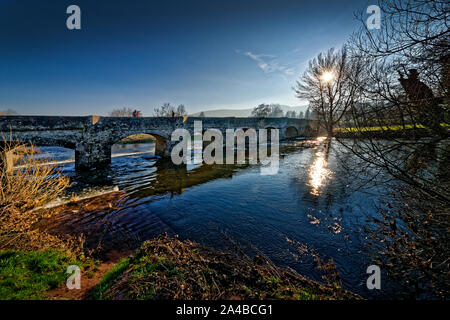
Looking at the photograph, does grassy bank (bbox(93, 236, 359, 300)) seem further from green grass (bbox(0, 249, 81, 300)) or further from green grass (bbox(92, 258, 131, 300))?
green grass (bbox(0, 249, 81, 300))

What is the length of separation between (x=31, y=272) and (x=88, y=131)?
12.7m

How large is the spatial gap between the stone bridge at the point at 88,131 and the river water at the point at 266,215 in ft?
8.40

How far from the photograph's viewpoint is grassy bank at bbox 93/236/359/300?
2666 mm

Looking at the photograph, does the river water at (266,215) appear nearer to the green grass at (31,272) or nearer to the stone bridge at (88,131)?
the green grass at (31,272)

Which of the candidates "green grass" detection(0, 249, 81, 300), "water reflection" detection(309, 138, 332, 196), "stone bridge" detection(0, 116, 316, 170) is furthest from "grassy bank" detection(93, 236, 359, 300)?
"stone bridge" detection(0, 116, 316, 170)

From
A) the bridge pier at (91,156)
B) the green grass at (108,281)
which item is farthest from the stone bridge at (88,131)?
the green grass at (108,281)

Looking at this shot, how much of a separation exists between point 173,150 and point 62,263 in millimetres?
15295

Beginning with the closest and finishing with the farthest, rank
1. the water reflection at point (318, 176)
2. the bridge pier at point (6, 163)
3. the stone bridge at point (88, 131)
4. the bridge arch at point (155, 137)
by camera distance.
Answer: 1. the bridge pier at point (6, 163)
2. the water reflection at point (318, 176)
3. the stone bridge at point (88, 131)
4. the bridge arch at point (155, 137)

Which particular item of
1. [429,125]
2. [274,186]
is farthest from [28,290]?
[274,186]

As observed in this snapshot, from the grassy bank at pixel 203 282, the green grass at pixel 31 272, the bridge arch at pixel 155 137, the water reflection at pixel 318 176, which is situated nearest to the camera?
the grassy bank at pixel 203 282

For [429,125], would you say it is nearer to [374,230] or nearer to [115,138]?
[374,230]

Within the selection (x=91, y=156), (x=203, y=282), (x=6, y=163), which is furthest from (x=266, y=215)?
(x=91, y=156)

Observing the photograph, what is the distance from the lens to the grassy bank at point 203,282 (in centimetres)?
267

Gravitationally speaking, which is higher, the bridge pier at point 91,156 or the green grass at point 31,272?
the bridge pier at point 91,156
